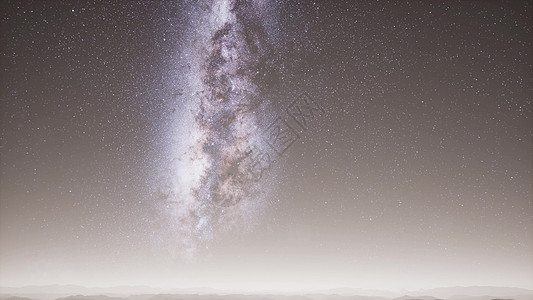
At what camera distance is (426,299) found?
596 ft

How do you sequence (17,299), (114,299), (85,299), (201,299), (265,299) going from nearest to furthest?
(17,299)
(85,299)
(114,299)
(201,299)
(265,299)

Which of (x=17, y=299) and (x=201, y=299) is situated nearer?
(x=17, y=299)

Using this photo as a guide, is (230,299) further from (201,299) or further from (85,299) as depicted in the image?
(85,299)

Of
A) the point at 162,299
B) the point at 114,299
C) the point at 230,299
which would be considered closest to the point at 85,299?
the point at 114,299

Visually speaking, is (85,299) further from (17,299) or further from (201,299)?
(201,299)

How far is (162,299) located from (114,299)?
2176 centimetres

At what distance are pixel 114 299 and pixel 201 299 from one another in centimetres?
4220

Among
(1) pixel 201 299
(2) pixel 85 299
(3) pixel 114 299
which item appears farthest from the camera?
(1) pixel 201 299

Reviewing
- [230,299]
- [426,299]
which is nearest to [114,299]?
[230,299]

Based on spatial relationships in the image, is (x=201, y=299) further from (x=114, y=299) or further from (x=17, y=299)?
(x=17, y=299)

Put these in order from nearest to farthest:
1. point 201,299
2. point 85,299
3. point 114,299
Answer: point 85,299, point 114,299, point 201,299

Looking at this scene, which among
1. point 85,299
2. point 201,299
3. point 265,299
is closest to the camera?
point 85,299

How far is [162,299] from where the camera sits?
527ft

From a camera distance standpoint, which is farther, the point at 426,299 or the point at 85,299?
the point at 426,299
